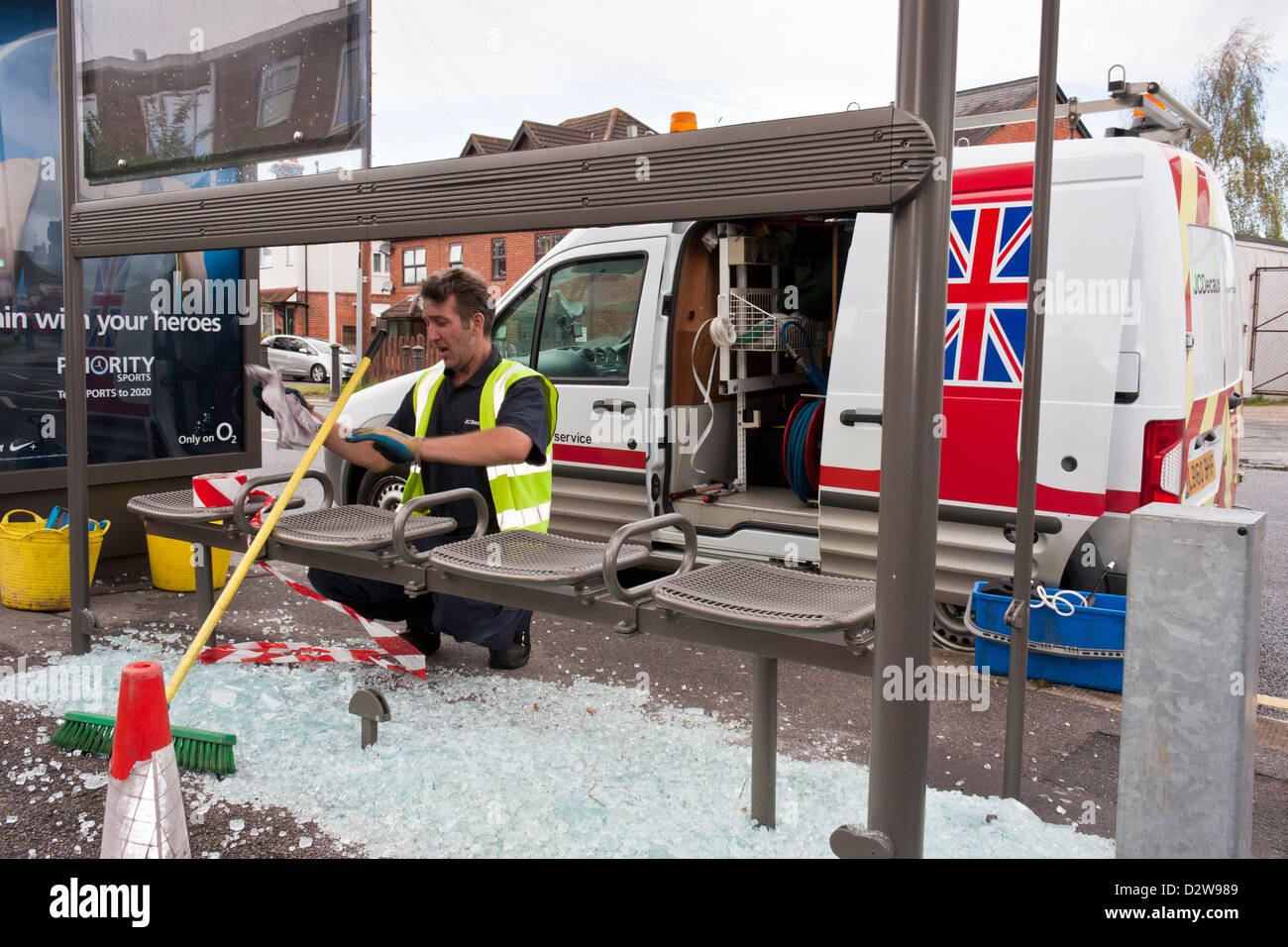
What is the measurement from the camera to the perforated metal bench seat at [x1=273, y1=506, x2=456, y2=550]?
12.3 feet

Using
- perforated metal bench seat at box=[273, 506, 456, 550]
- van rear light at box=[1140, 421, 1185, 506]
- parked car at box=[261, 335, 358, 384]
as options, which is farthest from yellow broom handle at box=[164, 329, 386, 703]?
parked car at box=[261, 335, 358, 384]

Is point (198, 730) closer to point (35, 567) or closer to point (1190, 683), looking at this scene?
point (35, 567)

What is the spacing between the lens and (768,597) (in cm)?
296

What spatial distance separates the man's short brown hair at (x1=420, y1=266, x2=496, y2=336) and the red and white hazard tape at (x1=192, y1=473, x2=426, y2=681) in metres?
1.11

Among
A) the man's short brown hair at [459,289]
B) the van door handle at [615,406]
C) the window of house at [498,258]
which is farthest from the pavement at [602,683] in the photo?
the window of house at [498,258]

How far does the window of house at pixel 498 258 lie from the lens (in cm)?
3073

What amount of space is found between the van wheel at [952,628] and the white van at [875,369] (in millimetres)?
14

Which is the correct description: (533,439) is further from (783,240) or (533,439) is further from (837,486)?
(783,240)

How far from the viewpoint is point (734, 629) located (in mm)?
2832

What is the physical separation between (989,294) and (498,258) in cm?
2942

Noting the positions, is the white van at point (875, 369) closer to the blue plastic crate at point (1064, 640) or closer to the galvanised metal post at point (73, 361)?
the blue plastic crate at point (1064, 640)

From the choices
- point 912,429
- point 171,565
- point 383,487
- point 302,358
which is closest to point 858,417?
point 912,429

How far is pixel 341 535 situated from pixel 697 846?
5.76ft
